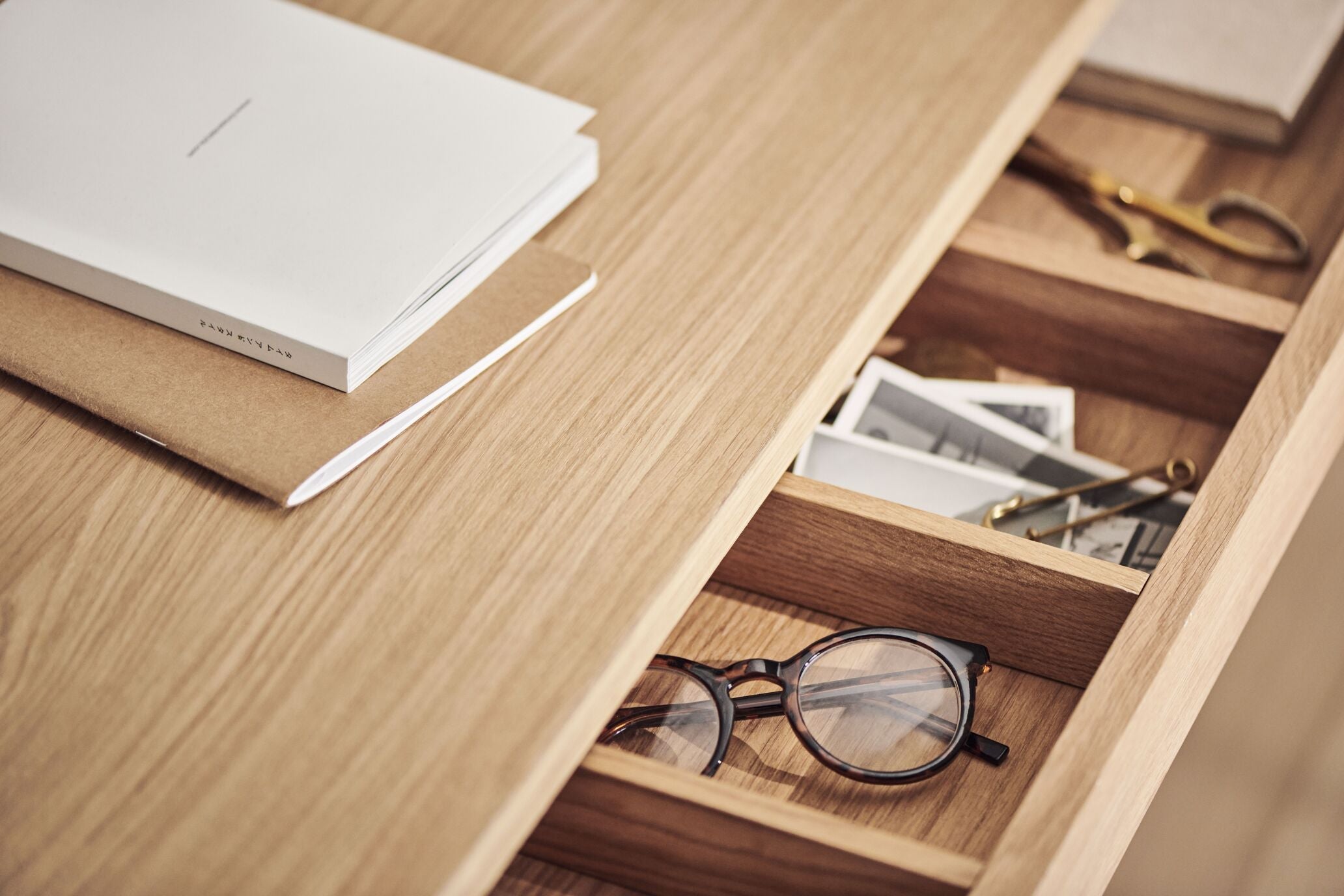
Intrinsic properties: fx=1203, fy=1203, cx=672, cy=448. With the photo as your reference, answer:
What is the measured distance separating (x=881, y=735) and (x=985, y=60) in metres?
0.50

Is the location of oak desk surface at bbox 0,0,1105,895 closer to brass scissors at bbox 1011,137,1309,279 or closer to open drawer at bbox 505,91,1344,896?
open drawer at bbox 505,91,1344,896

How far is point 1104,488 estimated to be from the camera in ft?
2.66

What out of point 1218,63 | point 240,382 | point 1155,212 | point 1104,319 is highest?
point 1218,63

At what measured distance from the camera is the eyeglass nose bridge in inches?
26.0

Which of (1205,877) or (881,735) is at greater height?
(1205,877)

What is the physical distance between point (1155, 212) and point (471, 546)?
67 cm

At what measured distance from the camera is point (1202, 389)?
0.84m

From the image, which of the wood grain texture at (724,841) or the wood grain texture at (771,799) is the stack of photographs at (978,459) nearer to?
the wood grain texture at (771,799)

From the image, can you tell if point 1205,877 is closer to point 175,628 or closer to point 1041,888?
point 1041,888

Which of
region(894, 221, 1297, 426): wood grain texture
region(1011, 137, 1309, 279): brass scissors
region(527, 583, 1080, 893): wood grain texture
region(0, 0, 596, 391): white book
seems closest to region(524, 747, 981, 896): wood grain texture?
region(527, 583, 1080, 893): wood grain texture

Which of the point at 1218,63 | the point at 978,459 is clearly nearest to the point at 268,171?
the point at 978,459

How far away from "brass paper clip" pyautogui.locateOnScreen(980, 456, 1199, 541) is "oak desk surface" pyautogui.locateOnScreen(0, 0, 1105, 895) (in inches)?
6.3

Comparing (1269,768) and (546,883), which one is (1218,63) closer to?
(1269,768)

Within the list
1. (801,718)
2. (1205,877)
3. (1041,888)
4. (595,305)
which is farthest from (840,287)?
(1205,877)
